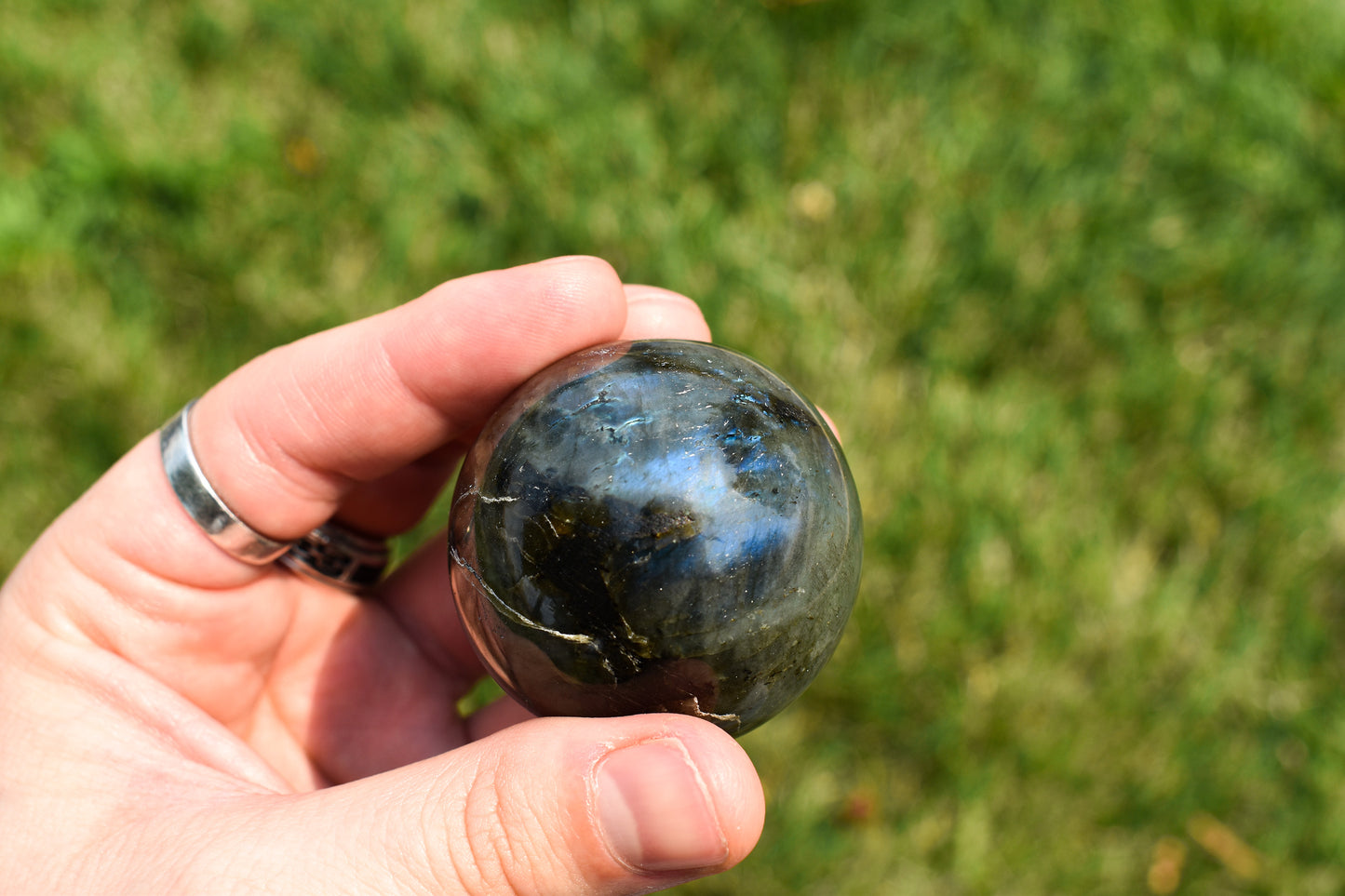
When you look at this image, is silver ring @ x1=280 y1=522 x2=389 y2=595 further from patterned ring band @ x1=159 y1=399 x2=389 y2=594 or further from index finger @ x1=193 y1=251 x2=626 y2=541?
index finger @ x1=193 y1=251 x2=626 y2=541

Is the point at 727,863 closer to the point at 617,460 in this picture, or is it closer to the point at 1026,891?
the point at 617,460

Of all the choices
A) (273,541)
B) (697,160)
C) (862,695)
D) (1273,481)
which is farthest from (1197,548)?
(273,541)

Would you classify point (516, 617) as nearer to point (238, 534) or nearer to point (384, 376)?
point (384, 376)

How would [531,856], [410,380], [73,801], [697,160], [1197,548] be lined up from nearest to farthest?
[531,856] < [73,801] < [410,380] < [1197,548] < [697,160]

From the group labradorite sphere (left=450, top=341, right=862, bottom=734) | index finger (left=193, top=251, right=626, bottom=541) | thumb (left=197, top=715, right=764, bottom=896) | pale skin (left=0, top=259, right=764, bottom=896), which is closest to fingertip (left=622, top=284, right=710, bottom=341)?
pale skin (left=0, top=259, right=764, bottom=896)

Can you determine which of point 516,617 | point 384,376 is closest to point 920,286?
point 384,376

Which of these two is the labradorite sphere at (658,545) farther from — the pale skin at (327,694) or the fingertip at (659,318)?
the fingertip at (659,318)

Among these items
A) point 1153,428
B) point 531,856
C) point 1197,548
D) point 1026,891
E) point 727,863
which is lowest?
point 1026,891
